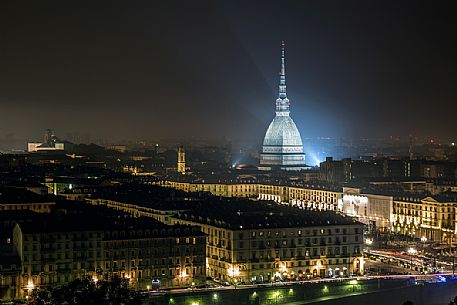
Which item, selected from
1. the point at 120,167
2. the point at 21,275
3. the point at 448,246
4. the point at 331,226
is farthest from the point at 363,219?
the point at 120,167

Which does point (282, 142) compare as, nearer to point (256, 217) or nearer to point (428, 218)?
point (428, 218)

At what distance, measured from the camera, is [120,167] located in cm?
16375

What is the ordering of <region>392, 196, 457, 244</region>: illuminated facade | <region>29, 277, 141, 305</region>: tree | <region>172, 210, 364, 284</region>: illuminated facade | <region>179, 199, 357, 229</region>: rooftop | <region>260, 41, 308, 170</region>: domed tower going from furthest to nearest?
<region>260, 41, 308, 170</region>: domed tower → <region>392, 196, 457, 244</region>: illuminated facade → <region>179, 199, 357, 229</region>: rooftop → <region>172, 210, 364, 284</region>: illuminated facade → <region>29, 277, 141, 305</region>: tree

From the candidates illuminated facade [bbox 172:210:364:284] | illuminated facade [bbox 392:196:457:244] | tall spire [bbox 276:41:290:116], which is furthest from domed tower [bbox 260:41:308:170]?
illuminated facade [bbox 172:210:364:284]

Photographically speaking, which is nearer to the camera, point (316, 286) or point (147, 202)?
point (316, 286)

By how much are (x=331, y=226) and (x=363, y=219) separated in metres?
28.4

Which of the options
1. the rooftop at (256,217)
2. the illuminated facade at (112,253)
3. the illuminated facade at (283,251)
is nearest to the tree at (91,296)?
the illuminated facade at (112,253)

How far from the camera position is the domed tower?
144500 mm

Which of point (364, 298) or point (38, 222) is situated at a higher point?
point (38, 222)

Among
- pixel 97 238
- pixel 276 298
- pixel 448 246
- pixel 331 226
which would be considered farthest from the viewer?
pixel 448 246

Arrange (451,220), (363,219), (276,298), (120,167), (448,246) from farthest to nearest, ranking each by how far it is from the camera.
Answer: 1. (120,167)
2. (363,219)
3. (451,220)
4. (448,246)
5. (276,298)

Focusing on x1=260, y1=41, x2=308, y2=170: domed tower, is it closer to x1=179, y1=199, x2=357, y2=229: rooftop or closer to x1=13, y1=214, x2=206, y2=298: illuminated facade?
x1=179, y1=199, x2=357, y2=229: rooftop

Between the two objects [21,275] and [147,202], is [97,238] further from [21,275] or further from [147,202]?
[147,202]

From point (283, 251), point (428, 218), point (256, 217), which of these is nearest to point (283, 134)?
point (428, 218)
